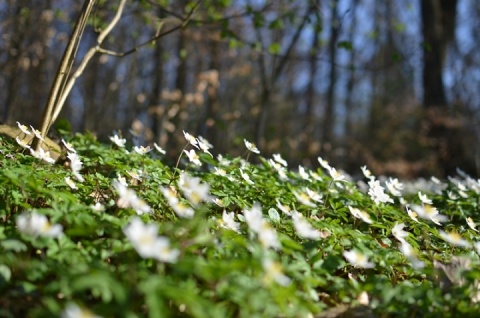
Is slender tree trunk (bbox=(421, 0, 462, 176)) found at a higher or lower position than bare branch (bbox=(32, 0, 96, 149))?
higher

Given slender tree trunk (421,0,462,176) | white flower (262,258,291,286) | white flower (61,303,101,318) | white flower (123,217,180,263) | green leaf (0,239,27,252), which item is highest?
slender tree trunk (421,0,462,176)

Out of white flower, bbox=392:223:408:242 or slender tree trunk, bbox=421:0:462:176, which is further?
slender tree trunk, bbox=421:0:462:176

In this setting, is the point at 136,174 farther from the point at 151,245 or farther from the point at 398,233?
the point at 398,233

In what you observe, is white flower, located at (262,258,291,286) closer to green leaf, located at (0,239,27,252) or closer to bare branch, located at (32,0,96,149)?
green leaf, located at (0,239,27,252)

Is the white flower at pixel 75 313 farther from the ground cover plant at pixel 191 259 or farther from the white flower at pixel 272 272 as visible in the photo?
the white flower at pixel 272 272

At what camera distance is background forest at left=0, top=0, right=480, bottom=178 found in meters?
6.13

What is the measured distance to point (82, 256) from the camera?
1.61m

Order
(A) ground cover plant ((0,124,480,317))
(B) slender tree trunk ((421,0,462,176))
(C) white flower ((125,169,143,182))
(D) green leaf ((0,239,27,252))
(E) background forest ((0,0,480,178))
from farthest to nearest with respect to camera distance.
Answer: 1. (B) slender tree trunk ((421,0,462,176))
2. (E) background forest ((0,0,480,178))
3. (C) white flower ((125,169,143,182))
4. (D) green leaf ((0,239,27,252))
5. (A) ground cover plant ((0,124,480,317))

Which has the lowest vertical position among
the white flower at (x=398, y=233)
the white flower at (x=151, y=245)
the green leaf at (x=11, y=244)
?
the green leaf at (x=11, y=244)

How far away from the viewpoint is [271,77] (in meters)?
6.14

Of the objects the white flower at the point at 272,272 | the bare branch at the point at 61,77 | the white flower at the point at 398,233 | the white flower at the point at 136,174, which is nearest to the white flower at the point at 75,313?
the white flower at the point at 272,272

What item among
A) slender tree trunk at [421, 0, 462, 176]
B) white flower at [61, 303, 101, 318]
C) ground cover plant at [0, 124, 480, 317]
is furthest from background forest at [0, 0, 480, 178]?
white flower at [61, 303, 101, 318]

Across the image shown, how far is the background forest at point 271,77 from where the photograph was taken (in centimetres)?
613

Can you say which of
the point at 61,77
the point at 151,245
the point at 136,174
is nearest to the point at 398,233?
the point at 151,245
